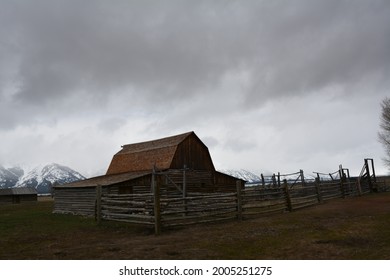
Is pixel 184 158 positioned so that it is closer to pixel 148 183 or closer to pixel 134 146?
pixel 148 183

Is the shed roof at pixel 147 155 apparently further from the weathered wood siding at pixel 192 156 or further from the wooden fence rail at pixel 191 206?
the wooden fence rail at pixel 191 206

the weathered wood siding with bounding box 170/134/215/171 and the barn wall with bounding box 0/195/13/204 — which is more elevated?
the weathered wood siding with bounding box 170/134/215/171

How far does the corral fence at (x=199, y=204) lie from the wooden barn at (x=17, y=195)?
52315 millimetres

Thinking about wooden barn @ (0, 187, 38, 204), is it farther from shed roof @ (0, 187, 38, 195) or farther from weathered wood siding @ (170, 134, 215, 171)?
weathered wood siding @ (170, 134, 215, 171)

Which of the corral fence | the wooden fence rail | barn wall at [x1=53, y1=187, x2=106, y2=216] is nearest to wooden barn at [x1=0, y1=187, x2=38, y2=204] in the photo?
barn wall at [x1=53, y1=187, x2=106, y2=216]

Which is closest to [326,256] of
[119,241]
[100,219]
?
[119,241]

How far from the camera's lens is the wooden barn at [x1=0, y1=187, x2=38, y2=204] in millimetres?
64312

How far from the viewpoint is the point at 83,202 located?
25484mm

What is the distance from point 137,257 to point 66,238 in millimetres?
5547

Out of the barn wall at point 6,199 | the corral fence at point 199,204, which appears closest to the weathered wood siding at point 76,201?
the corral fence at point 199,204

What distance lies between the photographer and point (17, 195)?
6569cm

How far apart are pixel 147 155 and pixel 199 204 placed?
17.4m

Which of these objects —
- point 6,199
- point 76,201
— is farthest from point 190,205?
point 6,199

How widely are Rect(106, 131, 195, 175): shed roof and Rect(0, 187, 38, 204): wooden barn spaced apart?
1617 inches
